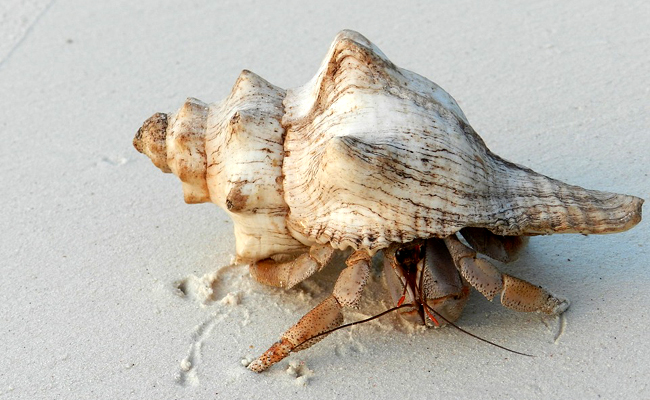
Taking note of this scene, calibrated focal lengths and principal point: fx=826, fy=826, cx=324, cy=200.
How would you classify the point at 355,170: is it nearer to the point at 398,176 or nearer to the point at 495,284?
the point at 398,176

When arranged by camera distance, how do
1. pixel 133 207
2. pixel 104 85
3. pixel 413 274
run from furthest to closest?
pixel 104 85, pixel 133 207, pixel 413 274

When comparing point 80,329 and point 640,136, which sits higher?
point 640,136

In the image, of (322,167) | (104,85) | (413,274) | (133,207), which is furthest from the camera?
(104,85)

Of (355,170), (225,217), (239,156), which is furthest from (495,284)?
(225,217)

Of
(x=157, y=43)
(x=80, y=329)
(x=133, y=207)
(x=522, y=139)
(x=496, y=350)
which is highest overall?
(x=522, y=139)

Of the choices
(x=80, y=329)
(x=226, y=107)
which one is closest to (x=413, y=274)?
(x=226, y=107)

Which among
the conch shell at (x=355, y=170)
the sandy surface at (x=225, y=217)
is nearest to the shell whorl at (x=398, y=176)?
the conch shell at (x=355, y=170)

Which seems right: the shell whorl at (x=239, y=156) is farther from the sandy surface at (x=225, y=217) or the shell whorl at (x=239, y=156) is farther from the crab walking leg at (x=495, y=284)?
the crab walking leg at (x=495, y=284)

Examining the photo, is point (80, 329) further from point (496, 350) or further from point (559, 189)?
point (559, 189)
